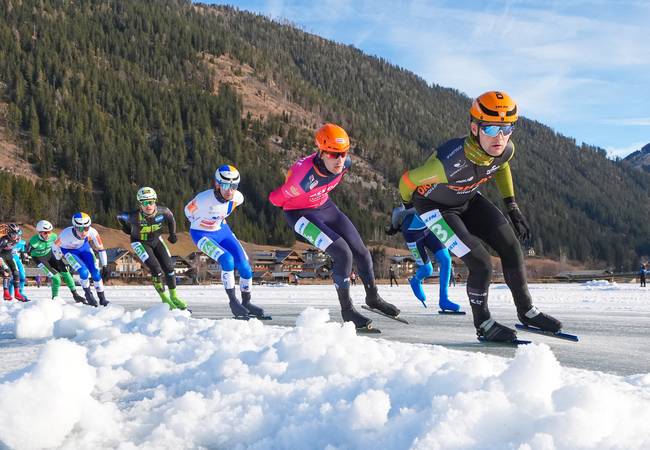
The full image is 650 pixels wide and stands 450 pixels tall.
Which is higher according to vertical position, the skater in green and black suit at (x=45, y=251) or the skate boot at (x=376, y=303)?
the skater in green and black suit at (x=45, y=251)

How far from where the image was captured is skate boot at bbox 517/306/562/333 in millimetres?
5584

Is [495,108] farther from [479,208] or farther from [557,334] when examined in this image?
[557,334]

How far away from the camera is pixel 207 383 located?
140 inches

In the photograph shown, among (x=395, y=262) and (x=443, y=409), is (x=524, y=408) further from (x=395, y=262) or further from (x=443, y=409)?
(x=395, y=262)

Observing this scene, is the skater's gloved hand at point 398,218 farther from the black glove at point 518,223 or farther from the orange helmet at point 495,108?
the orange helmet at point 495,108

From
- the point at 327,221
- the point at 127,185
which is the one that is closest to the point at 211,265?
the point at 127,185

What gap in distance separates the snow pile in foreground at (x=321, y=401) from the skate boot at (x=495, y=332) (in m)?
1.70

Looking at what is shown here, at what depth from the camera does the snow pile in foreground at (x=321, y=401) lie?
227cm

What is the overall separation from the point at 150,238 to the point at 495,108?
779 cm

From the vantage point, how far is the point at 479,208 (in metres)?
6.20

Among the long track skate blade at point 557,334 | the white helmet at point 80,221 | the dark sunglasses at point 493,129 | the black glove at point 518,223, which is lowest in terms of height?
the long track skate blade at point 557,334

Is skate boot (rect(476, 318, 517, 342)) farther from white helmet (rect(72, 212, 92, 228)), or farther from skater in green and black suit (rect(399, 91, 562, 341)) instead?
white helmet (rect(72, 212, 92, 228))

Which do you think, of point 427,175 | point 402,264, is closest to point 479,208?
point 427,175

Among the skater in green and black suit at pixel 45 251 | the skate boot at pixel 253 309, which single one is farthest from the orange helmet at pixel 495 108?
the skater in green and black suit at pixel 45 251
